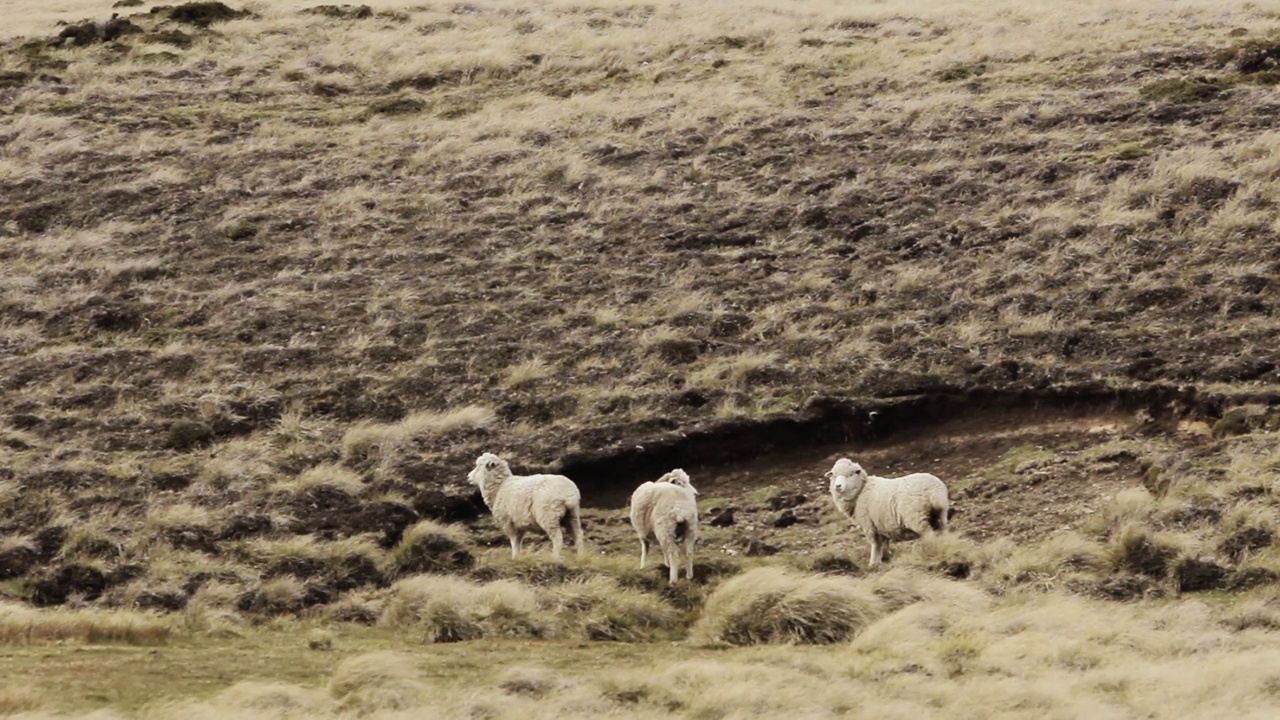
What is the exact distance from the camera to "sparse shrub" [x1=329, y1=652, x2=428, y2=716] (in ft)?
40.4

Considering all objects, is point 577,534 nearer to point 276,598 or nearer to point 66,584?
point 276,598

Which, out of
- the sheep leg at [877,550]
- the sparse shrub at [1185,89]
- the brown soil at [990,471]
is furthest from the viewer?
the sparse shrub at [1185,89]

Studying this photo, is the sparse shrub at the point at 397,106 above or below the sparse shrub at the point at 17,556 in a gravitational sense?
above

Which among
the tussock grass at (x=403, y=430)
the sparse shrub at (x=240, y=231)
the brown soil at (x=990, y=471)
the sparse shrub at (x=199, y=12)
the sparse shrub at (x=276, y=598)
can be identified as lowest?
the brown soil at (x=990, y=471)

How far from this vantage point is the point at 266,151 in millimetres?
35406

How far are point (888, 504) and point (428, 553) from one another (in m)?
5.41

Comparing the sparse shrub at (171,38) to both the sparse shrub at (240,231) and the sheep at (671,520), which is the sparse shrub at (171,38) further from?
the sheep at (671,520)

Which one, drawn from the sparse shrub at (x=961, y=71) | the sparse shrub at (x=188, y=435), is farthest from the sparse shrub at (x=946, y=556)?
the sparse shrub at (x=961, y=71)

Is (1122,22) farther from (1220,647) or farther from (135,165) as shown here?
(1220,647)

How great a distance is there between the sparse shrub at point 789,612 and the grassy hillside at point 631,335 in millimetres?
51

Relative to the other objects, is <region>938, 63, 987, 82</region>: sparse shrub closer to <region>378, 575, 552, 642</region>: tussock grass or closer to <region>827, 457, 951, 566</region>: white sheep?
<region>827, 457, 951, 566</region>: white sheep

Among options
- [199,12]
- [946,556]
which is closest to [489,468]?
[946,556]

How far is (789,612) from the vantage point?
48.3 ft

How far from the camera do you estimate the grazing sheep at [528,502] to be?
59.6 ft
